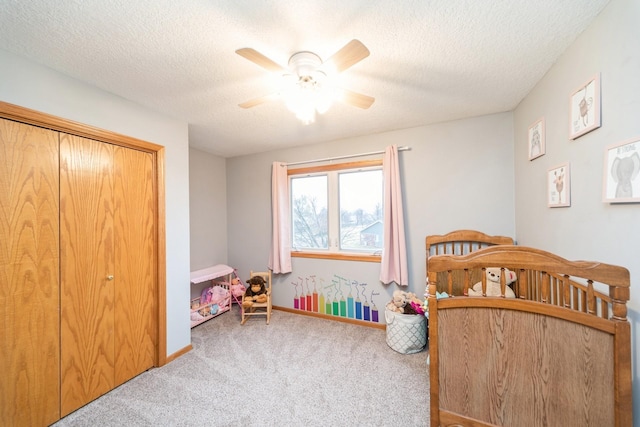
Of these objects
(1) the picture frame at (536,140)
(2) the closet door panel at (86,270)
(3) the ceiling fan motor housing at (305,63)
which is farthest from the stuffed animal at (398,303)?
(2) the closet door panel at (86,270)

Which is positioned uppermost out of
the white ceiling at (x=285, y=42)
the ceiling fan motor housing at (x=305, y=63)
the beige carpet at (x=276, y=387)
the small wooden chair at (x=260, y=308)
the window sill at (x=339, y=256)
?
the white ceiling at (x=285, y=42)

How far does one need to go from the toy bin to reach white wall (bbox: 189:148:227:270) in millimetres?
2671

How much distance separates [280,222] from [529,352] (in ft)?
9.03

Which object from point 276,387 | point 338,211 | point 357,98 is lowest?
point 276,387

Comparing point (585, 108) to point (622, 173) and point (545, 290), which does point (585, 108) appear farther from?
point (545, 290)

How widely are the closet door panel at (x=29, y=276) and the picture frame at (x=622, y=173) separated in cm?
312

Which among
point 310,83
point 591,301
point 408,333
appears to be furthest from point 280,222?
point 591,301

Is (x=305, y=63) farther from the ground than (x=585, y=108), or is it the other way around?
(x=305, y=63)

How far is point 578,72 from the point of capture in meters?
1.33

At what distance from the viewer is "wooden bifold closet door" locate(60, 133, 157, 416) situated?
165 centimetres

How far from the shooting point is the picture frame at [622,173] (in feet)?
3.20

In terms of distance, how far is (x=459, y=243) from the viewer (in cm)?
246

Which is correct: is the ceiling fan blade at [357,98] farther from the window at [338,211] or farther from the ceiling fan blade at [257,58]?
the window at [338,211]

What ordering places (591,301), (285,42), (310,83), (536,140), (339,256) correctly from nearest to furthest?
(591,301), (285,42), (310,83), (536,140), (339,256)
